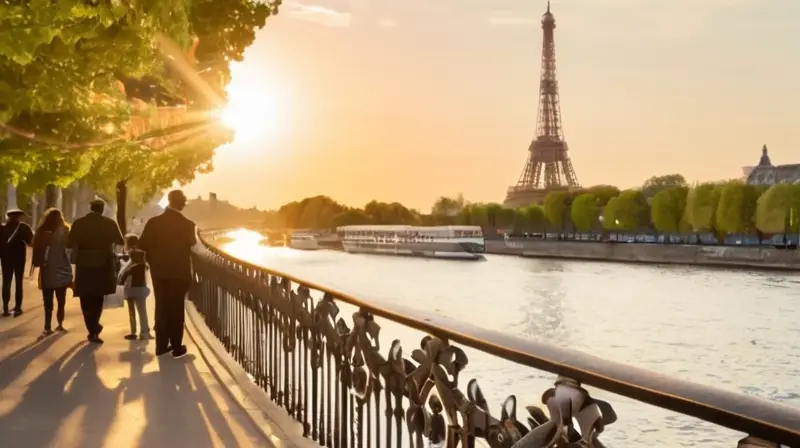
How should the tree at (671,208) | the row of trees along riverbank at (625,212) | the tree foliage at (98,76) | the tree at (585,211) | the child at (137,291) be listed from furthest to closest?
the tree at (585,211), the tree at (671,208), the row of trees along riverbank at (625,212), the child at (137,291), the tree foliage at (98,76)

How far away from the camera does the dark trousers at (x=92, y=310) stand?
34.7 ft

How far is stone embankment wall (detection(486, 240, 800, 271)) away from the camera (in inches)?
2522

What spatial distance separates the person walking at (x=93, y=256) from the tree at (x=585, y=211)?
90.1 m

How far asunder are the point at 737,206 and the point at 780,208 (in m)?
3.89

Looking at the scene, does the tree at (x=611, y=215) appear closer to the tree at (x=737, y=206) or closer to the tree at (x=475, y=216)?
the tree at (x=737, y=206)

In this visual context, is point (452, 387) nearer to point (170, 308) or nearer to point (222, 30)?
point (170, 308)

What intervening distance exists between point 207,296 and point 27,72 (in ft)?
12.9

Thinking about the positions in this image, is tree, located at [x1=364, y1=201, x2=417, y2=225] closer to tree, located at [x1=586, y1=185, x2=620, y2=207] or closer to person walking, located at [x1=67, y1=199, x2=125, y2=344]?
tree, located at [x1=586, y1=185, x2=620, y2=207]

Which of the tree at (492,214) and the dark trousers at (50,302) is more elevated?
the tree at (492,214)

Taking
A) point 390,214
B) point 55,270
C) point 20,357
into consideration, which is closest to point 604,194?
point 390,214

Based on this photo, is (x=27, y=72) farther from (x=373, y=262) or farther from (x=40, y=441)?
(x=373, y=262)

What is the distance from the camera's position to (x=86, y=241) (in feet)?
34.2

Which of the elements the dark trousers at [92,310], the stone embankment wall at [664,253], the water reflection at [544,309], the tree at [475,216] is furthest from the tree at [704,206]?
Result: the dark trousers at [92,310]

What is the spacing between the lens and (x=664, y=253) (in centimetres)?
7300
